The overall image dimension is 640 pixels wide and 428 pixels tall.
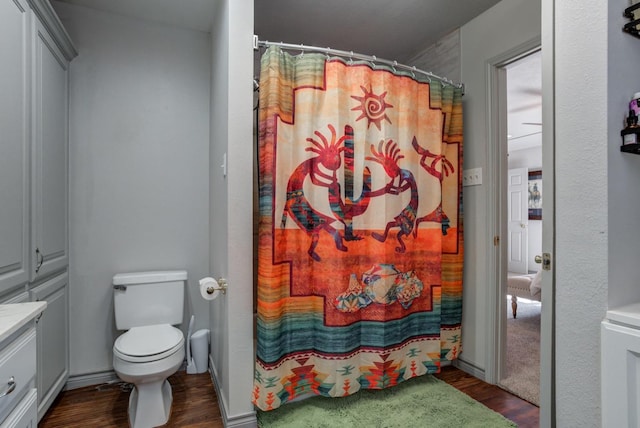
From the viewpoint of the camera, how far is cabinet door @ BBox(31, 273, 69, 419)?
164 centimetres

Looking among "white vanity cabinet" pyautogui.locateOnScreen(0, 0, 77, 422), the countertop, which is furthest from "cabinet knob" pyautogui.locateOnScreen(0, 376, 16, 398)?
"white vanity cabinet" pyautogui.locateOnScreen(0, 0, 77, 422)

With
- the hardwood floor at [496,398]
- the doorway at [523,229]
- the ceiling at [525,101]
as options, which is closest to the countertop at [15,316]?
the doorway at [523,229]

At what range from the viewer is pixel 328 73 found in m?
1.75

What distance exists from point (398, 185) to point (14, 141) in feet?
6.37

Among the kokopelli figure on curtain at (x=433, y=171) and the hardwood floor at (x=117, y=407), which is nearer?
the hardwood floor at (x=117, y=407)

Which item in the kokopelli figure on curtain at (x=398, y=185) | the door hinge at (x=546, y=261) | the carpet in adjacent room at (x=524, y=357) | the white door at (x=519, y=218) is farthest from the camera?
the white door at (x=519, y=218)

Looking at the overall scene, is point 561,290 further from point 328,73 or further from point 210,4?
point 210,4

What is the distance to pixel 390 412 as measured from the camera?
1747mm

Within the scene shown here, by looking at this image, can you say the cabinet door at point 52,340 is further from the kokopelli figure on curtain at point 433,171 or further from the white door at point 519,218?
the white door at point 519,218

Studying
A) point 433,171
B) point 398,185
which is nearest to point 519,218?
point 433,171

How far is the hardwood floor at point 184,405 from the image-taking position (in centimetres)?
172

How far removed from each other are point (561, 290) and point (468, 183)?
146 centimetres

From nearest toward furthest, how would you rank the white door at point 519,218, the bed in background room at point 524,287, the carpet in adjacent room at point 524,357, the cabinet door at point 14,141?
the cabinet door at point 14,141
the carpet in adjacent room at point 524,357
the bed in background room at point 524,287
the white door at point 519,218

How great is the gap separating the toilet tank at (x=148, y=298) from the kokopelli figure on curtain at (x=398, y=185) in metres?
1.41
